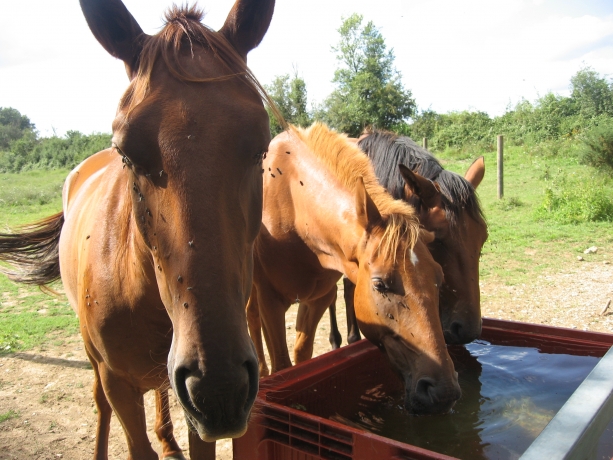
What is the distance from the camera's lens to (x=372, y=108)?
30.2 m

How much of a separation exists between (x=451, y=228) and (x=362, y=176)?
76 centimetres

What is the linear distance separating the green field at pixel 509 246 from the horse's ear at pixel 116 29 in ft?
13.0

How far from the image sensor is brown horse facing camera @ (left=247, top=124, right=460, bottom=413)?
7.60ft

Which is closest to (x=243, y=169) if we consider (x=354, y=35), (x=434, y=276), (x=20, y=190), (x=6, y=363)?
(x=434, y=276)

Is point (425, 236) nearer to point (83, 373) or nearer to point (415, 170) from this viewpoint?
point (415, 170)

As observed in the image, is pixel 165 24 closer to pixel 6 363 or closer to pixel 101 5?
pixel 101 5

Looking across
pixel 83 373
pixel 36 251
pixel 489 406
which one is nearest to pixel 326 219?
pixel 489 406

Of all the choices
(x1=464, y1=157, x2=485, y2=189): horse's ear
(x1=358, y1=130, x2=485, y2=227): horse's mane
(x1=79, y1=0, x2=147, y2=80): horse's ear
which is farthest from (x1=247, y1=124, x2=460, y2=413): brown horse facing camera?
(x1=464, y1=157, x2=485, y2=189): horse's ear

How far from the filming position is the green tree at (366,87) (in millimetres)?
29609

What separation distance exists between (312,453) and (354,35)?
1541 inches

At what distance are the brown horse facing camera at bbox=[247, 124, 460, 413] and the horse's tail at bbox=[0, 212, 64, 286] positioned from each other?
1808 millimetres

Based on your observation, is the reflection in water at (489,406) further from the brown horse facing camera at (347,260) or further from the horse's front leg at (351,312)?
the horse's front leg at (351,312)

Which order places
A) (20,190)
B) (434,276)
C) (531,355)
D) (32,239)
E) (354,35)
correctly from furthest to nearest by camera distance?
(354,35) → (20,190) → (32,239) → (531,355) → (434,276)

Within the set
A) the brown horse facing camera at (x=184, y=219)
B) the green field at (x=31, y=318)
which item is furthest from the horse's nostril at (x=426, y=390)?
the green field at (x=31, y=318)
